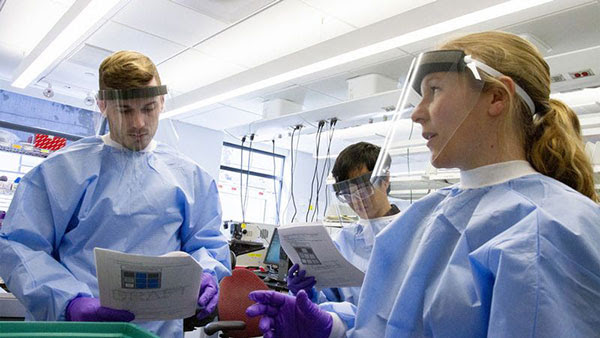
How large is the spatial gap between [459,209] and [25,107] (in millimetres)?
6672

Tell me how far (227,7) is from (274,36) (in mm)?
813

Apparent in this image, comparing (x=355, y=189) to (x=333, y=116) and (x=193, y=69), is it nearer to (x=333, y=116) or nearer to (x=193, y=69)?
(x=333, y=116)

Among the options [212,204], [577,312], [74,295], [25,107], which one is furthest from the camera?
[25,107]

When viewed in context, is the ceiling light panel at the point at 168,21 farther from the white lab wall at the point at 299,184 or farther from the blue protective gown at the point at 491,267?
the white lab wall at the point at 299,184

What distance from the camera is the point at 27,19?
4.08 meters

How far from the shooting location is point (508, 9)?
2.20m

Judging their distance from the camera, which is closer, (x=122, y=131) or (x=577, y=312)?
(x=577, y=312)

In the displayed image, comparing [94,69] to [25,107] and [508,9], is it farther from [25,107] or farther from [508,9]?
[508,9]

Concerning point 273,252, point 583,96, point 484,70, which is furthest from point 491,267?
point 273,252

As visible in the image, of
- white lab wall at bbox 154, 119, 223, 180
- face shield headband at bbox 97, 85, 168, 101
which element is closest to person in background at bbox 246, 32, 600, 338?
face shield headband at bbox 97, 85, 168, 101

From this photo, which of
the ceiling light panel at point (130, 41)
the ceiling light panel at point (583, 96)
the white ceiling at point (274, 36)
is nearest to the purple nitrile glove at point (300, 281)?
the white ceiling at point (274, 36)

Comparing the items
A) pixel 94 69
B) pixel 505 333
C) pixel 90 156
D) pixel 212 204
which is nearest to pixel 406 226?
pixel 505 333

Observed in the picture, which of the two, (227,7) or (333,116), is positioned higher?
(227,7)

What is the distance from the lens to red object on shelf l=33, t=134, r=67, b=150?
6.16 metres
